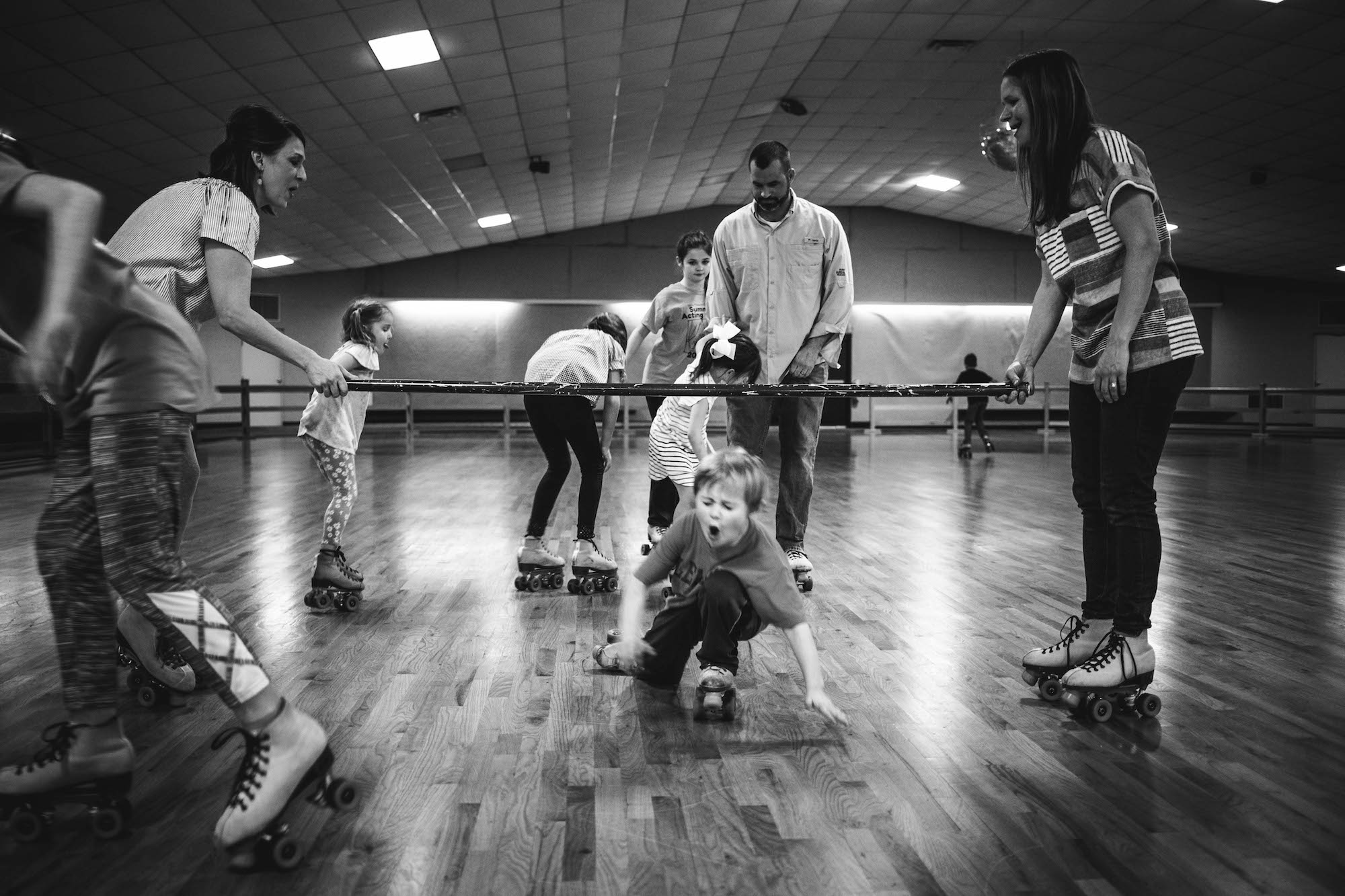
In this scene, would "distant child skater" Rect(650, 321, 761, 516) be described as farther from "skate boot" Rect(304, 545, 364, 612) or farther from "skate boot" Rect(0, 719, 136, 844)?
"skate boot" Rect(0, 719, 136, 844)

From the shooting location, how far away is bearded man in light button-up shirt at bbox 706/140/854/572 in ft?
11.5

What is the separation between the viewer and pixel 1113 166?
2.04 metres

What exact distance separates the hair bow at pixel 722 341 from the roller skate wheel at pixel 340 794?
6.27 feet

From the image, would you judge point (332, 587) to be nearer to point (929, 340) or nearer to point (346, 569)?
point (346, 569)

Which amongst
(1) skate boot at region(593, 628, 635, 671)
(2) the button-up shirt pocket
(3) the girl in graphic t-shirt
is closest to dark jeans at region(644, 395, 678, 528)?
(2) the button-up shirt pocket

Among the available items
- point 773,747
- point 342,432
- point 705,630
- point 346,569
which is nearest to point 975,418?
point 342,432

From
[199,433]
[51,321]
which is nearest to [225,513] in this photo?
[51,321]

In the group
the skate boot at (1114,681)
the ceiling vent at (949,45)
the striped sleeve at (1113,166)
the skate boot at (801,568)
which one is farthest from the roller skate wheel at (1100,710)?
the ceiling vent at (949,45)

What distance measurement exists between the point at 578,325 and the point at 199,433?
6.65 meters

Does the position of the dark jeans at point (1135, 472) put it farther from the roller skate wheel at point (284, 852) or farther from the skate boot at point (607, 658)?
the roller skate wheel at point (284, 852)

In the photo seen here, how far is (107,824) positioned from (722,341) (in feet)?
7.09

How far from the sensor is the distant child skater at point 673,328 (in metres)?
4.26

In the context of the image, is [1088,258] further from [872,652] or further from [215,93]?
[215,93]

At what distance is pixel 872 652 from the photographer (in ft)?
8.64
